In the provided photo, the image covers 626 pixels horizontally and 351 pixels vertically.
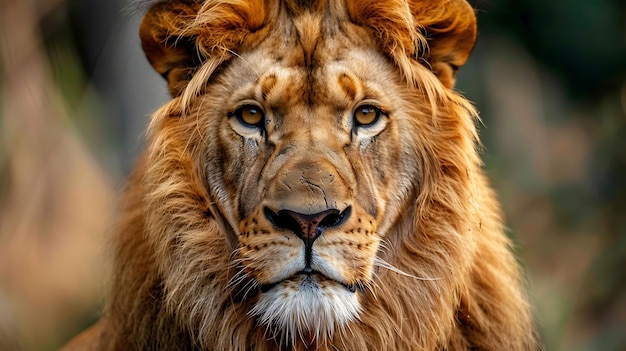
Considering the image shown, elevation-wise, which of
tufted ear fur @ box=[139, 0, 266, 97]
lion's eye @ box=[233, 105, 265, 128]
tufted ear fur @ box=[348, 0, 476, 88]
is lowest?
lion's eye @ box=[233, 105, 265, 128]

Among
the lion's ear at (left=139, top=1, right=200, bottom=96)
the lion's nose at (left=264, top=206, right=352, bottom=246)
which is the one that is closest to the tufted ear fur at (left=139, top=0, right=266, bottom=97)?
the lion's ear at (left=139, top=1, right=200, bottom=96)

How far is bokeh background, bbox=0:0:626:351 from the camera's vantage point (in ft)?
17.6

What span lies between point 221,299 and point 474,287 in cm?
88

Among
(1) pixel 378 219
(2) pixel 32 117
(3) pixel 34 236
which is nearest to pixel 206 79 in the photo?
(1) pixel 378 219

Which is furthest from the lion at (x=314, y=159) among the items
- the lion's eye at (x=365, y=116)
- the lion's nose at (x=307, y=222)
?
the lion's nose at (x=307, y=222)

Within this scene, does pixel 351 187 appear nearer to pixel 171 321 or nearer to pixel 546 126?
pixel 171 321

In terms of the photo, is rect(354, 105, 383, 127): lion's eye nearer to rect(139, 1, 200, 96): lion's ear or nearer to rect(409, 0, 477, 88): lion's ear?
rect(409, 0, 477, 88): lion's ear

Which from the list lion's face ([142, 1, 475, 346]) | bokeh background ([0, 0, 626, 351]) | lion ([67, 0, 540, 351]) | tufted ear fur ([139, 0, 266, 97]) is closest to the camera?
lion's face ([142, 1, 475, 346])

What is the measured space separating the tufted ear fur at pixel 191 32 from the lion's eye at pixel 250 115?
190mm

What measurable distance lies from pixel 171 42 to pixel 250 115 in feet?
1.33

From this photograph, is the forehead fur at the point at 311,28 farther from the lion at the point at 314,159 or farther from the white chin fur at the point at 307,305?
the white chin fur at the point at 307,305

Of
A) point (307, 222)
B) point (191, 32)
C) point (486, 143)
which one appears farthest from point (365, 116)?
point (486, 143)

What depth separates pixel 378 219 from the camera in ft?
9.13

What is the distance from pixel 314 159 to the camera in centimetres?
264
